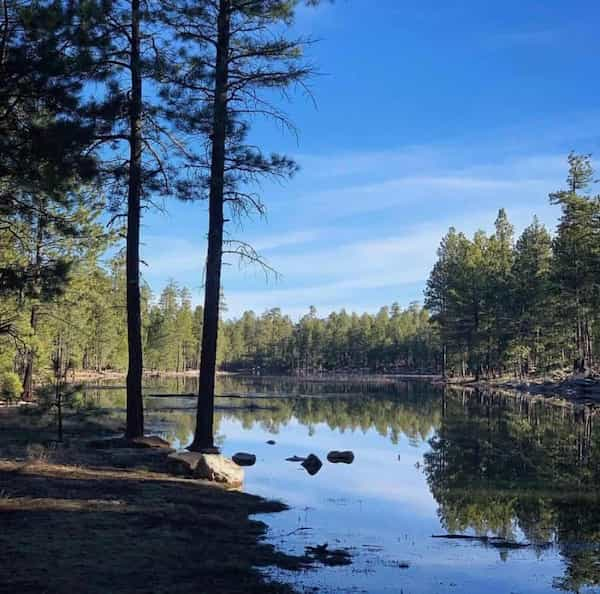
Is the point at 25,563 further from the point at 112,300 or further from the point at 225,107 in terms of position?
the point at 112,300

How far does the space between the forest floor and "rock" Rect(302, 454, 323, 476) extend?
11.7 feet

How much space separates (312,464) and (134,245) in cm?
672

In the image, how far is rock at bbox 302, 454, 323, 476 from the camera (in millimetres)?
14562

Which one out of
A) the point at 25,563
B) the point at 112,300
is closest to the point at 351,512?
the point at 25,563

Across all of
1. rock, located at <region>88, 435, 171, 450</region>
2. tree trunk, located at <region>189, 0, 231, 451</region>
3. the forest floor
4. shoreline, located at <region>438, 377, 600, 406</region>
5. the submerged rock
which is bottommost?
shoreline, located at <region>438, 377, 600, 406</region>

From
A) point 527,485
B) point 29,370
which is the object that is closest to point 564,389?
point 29,370

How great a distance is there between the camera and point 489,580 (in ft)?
22.8

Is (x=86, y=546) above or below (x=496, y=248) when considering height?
below

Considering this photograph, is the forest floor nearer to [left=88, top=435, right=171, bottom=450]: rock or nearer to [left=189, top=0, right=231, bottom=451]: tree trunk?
[left=88, top=435, right=171, bottom=450]: rock

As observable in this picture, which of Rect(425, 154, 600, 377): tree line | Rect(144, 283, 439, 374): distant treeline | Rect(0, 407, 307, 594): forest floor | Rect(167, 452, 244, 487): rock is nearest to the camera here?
Rect(0, 407, 307, 594): forest floor

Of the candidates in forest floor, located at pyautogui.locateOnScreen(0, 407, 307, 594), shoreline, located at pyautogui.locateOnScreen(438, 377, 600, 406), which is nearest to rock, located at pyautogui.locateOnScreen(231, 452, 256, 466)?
forest floor, located at pyautogui.locateOnScreen(0, 407, 307, 594)

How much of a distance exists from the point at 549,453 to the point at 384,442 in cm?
517

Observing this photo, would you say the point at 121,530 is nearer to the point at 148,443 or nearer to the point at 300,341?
the point at 148,443

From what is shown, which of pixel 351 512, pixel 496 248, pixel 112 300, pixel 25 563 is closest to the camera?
pixel 25 563
